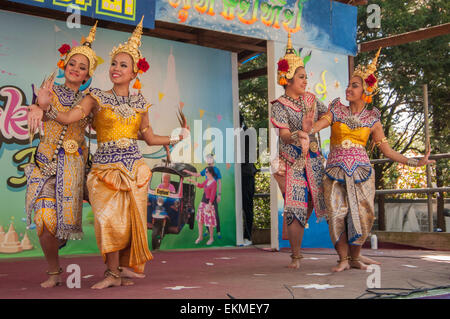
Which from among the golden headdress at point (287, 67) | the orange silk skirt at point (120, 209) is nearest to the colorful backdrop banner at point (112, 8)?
the golden headdress at point (287, 67)

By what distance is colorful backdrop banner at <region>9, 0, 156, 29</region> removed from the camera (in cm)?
591

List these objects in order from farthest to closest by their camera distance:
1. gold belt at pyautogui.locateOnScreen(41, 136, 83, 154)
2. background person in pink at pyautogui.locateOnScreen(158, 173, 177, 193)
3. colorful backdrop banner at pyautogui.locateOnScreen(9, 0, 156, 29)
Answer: background person in pink at pyautogui.locateOnScreen(158, 173, 177, 193) < colorful backdrop banner at pyautogui.locateOnScreen(9, 0, 156, 29) < gold belt at pyautogui.locateOnScreen(41, 136, 83, 154)

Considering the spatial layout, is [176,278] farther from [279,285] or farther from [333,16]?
[333,16]

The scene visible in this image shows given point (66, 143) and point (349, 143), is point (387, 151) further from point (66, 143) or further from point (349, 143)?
point (66, 143)

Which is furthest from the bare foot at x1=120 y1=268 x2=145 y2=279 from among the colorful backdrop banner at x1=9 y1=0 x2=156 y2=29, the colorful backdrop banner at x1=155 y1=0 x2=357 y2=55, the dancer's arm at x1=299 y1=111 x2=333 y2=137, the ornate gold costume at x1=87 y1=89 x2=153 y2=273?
the colorful backdrop banner at x1=155 y1=0 x2=357 y2=55

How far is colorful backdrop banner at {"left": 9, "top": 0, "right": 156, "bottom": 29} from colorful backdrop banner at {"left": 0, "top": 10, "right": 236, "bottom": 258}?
95 centimetres

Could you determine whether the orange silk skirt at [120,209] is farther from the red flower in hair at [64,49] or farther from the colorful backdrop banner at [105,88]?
the colorful backdrop banner at [105,88]

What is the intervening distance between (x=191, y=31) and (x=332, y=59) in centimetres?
228

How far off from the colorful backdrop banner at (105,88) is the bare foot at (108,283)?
10.3ft

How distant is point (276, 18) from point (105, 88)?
261 cm

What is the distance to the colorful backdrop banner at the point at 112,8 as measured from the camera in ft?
19.4

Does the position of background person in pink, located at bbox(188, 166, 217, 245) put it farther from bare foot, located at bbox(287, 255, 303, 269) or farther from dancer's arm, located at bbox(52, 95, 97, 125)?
dancer's arm, located at bbox(52, 95, 97, 125)

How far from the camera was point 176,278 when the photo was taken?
13.2ft

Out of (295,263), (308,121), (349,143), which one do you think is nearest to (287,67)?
(308,121)
